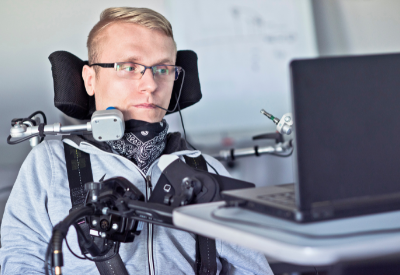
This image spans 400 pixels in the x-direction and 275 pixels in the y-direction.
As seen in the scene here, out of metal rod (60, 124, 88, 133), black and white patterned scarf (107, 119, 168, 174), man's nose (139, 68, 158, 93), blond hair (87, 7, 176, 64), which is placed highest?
blond hair (87, 7, 176, 64)

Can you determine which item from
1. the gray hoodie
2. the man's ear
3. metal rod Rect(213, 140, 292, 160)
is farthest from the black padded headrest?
metal rod Rect(213, 140, 292, 160)

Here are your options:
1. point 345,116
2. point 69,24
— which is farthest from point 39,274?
point 69,24

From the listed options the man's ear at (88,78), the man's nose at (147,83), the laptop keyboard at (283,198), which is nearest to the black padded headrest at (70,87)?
the man's ear at (88,78)

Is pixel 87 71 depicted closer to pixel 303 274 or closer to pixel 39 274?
pixel 39 274

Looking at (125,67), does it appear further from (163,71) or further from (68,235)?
(68,235)

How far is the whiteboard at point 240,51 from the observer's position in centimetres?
216

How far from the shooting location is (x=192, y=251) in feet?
4.15

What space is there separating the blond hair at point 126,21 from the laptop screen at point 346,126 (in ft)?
3.06

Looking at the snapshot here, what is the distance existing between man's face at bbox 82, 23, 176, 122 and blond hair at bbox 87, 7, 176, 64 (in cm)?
2

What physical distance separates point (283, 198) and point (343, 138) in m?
0.14

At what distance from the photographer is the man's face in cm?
132

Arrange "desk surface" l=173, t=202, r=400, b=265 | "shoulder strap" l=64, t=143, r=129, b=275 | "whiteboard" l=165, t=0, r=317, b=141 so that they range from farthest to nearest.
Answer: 1. "whiteboard" l=165, t=0, r=317, b=141
2. "shoulder strap" l=64, t=143, r=129, b=275
3. "desk surface" l=173, t=202, r=400, b=265

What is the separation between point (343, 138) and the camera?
0.60m

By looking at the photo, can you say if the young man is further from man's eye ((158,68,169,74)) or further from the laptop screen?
the laptop screen
